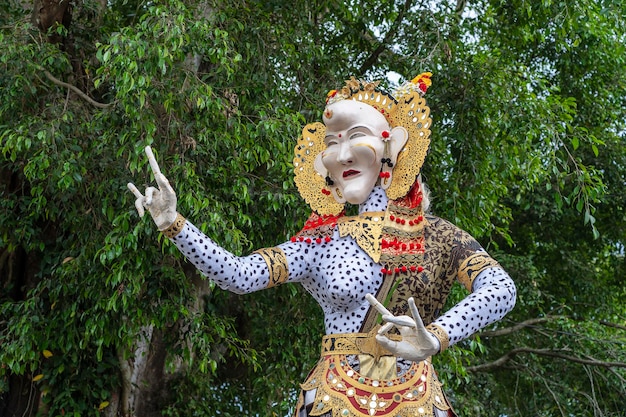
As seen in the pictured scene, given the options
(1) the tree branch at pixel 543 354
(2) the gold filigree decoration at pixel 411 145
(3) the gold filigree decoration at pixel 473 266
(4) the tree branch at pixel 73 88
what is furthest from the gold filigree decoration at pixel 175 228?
(1) the tree branch at pixel 543 354

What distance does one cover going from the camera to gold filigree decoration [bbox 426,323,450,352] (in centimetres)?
290

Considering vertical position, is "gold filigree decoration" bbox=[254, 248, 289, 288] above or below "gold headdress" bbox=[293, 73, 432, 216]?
below

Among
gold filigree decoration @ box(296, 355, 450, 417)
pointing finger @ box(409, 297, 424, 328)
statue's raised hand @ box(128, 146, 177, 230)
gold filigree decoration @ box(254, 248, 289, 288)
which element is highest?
pointing finger @ box(409, 297, 424, 328)

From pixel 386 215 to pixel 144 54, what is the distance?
2.17 m

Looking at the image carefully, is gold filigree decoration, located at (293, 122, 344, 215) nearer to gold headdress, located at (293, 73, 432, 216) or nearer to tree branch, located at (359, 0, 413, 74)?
gold headdress, located at (293, 73, 432, 216)

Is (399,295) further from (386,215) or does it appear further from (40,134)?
(40,134)

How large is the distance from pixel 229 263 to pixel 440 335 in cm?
71

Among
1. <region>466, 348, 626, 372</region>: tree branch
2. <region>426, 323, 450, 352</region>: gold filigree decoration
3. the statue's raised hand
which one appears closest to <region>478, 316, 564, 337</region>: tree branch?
<region>466, 348, 626, 372</region>: tree branch

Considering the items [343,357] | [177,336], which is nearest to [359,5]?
[177,336]

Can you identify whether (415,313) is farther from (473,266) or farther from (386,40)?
(386,40)

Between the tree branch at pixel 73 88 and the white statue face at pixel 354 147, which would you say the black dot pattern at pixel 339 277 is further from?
the tree branch at pixel 73 88

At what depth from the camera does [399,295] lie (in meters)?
3.27

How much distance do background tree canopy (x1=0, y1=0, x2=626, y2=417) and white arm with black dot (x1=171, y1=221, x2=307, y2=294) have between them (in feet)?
5.47

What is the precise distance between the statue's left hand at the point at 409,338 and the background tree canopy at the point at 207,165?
7.57ft
